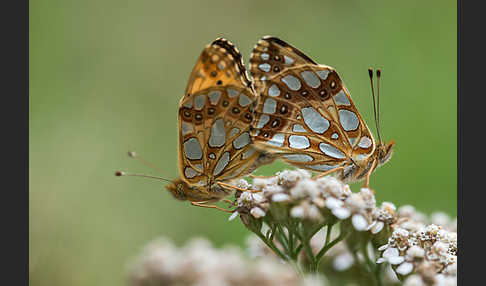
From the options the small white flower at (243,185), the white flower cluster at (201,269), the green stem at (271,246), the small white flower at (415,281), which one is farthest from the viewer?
the small white flower at (243,185)

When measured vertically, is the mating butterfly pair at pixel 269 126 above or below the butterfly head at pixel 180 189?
above

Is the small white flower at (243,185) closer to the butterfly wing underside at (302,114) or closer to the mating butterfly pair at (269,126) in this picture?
the mating butterfly pair at (269,126)

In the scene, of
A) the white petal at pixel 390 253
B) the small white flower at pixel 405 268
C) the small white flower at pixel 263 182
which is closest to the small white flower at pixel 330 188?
the small white flower at pixel 263 182

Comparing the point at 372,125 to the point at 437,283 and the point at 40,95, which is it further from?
the point at 40,95

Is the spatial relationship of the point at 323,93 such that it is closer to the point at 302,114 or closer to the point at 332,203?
the point at 302,114

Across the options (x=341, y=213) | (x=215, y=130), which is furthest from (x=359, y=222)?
(x=215, y=130)

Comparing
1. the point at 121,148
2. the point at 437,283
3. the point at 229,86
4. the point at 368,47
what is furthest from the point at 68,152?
the point at 437,283
